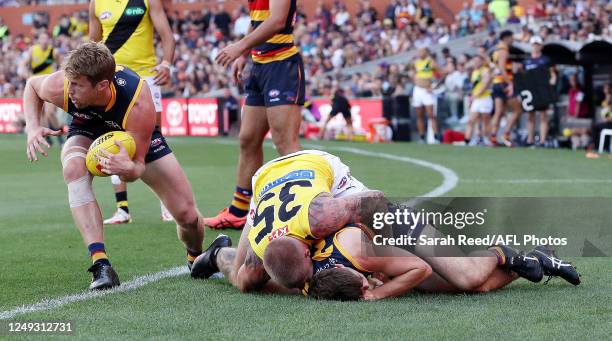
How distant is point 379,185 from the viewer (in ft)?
41.8

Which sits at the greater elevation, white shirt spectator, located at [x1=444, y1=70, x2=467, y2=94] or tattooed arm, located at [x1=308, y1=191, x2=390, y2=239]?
tattooed arm, located at [x1=308, y1=191, x2=390, y2=239]

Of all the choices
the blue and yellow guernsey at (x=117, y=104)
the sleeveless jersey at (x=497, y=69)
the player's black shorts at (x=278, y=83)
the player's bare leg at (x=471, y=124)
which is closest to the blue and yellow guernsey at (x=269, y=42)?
the player's black shorts at (x=278, y=83)

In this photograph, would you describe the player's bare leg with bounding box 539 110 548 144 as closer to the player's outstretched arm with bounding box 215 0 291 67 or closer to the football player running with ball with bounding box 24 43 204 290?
the player's outstretched arm with bounding box 215 0 291 67

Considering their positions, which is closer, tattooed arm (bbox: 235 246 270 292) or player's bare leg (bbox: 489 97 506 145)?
tattooed arm (bbox: 235 246 270 292)

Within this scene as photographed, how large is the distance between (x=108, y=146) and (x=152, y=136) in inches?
31.6

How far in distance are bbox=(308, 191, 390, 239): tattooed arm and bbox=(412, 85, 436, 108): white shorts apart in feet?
58.9

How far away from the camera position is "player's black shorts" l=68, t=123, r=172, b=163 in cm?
677

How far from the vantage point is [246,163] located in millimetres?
9367

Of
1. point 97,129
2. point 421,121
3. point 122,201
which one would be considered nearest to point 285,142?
point 122,201

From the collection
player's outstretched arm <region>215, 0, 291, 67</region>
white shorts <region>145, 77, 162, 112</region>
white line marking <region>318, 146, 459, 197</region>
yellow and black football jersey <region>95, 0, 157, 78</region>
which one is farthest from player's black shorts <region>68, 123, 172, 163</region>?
white line marking <region>318, 146, 459, 197</region>

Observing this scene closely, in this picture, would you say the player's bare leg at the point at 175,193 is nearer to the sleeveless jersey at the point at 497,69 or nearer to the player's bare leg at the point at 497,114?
the player's bare leg at the point at 497,114

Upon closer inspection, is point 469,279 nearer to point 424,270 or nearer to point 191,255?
point 424,270

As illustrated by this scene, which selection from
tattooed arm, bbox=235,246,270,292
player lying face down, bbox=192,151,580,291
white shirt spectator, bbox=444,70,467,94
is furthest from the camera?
white shirt spectator, bbox=444,70,467,94

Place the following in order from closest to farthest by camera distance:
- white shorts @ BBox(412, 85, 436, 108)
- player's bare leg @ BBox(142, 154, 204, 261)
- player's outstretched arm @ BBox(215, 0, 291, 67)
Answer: player's bare leg @ BBox(142, 154, 204, 261)
player's outstretched arm @ BBox(215, 0, 291, 67)
white shorts @ BBox(412, 85, 436, 108)
